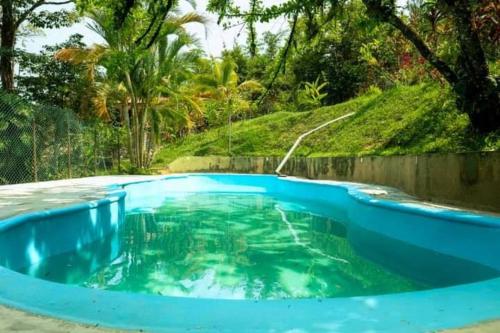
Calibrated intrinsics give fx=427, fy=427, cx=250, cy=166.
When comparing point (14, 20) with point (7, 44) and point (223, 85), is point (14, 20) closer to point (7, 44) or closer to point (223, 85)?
point (7, 44)

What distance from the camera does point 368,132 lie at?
1341 centimetres

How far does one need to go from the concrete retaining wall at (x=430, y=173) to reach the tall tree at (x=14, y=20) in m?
8.88

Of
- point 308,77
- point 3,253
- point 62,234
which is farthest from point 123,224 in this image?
point 308,77

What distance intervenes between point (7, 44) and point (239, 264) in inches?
443

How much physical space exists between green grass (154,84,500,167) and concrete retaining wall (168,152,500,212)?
0.37 meters

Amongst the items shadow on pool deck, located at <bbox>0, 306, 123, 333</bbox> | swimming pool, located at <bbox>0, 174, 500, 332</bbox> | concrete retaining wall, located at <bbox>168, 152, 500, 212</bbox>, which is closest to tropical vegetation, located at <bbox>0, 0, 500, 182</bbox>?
concrete retaining wall, located at <bbox>168, 152, 500, 212</bbox>

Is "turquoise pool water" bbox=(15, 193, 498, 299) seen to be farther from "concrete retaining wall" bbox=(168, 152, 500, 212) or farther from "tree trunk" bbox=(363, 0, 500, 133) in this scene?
"tree trunk" bbox=(363, 0, 500, 133)

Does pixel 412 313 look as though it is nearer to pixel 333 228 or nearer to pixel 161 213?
pixel 333 228

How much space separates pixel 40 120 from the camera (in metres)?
10.2

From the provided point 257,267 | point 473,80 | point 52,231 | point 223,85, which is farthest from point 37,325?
point 223,85

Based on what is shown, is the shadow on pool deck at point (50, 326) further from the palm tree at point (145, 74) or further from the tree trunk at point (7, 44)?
the palm tree at point (145, 74)

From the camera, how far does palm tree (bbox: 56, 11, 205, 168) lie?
13422 mm

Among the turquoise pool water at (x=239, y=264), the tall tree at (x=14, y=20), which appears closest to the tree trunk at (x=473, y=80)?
the turquoise pool water at (x=239, y=264)

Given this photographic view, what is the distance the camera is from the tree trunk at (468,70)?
5.57 m
